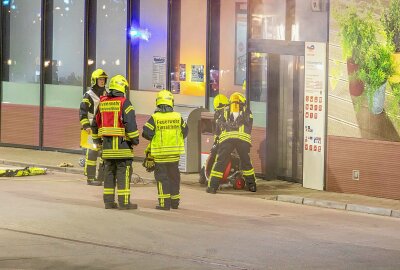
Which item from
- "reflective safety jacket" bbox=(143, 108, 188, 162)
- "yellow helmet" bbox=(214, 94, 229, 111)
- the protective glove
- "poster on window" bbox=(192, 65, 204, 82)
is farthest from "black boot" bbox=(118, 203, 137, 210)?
"poster on window" bbox=(192, 65, 204, 82)

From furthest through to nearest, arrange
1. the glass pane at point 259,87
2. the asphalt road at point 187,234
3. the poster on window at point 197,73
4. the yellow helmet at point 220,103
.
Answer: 1. the poster on window at point 197,73
2. the glass pane at point 259,87
3. the yellow helmet at point 220,103
4. the asphalt road at point 187,234

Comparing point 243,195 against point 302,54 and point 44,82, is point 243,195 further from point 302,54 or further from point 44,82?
point 44,82

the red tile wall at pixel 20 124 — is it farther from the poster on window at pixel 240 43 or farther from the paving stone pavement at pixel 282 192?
the poster on window at pixel 240 43

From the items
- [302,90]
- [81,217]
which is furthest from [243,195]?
[81,217]

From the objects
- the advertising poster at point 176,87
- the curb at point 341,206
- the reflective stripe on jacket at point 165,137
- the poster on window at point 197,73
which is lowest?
the curb at point 341,206

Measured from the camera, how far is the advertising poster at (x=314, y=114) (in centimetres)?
1920

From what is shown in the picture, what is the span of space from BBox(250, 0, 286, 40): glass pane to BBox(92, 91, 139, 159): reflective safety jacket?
5089 mm

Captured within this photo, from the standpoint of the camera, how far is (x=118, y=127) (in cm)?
1650

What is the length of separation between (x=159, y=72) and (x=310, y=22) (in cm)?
475

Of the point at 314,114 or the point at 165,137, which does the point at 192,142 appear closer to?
the point at 314,114

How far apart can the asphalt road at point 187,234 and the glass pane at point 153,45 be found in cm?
518

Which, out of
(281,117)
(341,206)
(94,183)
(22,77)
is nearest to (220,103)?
(281,117)

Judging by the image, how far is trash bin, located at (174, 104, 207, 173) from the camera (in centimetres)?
2136

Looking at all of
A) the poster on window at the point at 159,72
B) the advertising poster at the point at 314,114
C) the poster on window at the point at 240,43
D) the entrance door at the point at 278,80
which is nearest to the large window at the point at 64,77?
the poster on window at the point at 159,72
